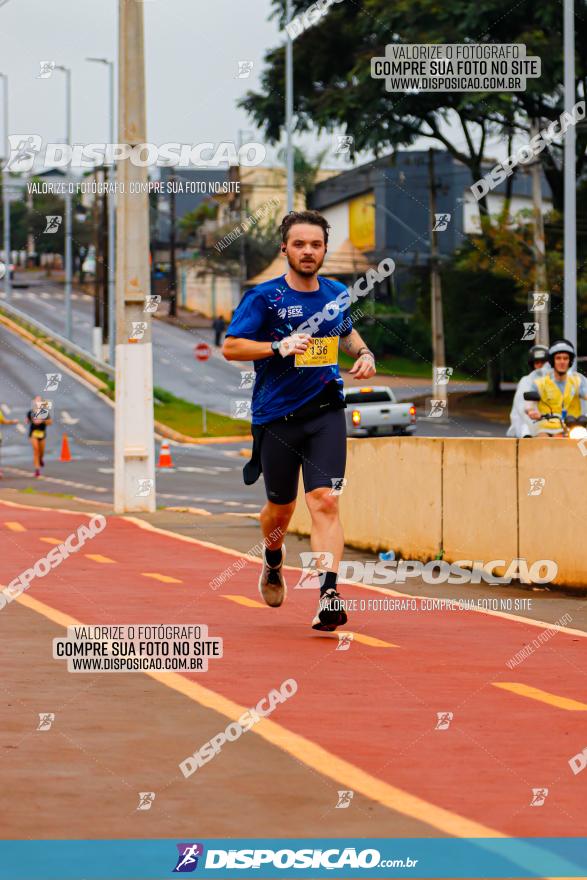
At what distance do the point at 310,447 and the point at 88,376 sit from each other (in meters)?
58.5

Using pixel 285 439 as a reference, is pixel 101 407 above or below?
below

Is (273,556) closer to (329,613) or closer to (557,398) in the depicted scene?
(329,613)

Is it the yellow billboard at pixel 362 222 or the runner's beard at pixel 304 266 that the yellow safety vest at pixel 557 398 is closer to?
the runner's beard at pixel 304 266

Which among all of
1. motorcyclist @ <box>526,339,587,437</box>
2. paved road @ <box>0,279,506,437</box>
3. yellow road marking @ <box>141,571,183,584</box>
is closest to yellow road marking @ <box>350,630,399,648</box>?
yellow road marking @ <box>141,571,183,584</box>

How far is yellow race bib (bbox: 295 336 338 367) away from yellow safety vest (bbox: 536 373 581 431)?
18.6 feet

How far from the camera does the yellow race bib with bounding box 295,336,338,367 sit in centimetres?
907

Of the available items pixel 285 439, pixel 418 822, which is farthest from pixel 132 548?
pixel 418 822

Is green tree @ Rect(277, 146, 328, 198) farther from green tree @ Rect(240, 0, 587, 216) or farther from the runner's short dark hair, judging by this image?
the runner's short dark hair

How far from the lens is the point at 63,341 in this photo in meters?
74.3

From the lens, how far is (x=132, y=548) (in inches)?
576

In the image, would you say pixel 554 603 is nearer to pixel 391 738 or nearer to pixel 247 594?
pixel 247 594

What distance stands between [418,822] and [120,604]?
5.39 meters

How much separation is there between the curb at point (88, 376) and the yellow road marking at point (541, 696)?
1596 inches

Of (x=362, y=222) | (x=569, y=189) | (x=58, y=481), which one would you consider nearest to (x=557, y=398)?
(x=569, y=189)
